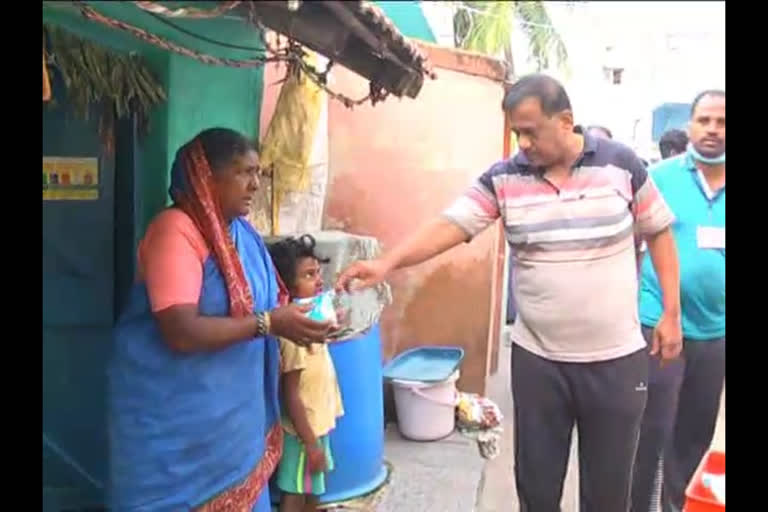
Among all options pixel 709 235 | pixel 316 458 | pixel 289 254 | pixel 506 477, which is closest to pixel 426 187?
pixel 506 477

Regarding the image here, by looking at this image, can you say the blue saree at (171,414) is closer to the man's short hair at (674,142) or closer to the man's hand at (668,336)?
the man's hand at (668,336)

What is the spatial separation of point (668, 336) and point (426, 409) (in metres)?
1.95

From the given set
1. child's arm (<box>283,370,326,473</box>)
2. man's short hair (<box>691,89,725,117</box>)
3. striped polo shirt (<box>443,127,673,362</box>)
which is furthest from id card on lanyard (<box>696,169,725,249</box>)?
child's arm (<box>283,370,326,473</box>)

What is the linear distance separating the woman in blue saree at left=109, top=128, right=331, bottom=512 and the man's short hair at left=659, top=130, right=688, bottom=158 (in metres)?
2.84

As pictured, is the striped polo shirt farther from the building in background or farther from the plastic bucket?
the building in background

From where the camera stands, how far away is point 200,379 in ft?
7.30

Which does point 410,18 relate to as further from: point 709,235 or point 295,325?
point 295,325

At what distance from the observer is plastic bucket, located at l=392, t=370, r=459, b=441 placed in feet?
14.6

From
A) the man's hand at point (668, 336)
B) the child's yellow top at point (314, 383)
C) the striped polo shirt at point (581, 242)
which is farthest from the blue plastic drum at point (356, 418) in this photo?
the man's hand at point (668, 336)

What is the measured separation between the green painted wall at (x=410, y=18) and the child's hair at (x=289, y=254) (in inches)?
109

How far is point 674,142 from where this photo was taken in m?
4.52

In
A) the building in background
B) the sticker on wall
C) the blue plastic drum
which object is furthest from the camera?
the building in background

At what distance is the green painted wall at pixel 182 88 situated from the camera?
235 cm
